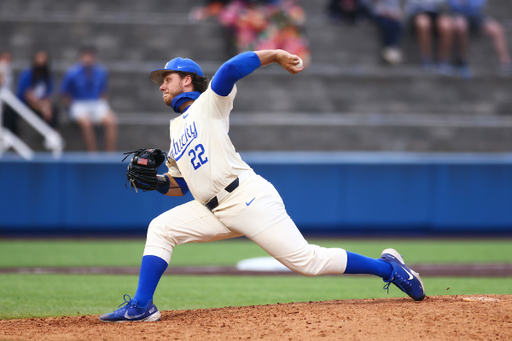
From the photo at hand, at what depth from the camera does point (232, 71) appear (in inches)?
144

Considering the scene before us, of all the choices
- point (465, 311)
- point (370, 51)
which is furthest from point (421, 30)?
point (465, 311)

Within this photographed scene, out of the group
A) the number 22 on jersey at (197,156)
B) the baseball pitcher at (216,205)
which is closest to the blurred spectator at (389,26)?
the baseball pitcher at (216,205)

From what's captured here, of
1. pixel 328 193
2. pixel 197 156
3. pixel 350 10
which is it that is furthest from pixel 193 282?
pixel 350 10

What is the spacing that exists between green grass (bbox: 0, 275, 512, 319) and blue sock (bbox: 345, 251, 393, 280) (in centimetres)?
119

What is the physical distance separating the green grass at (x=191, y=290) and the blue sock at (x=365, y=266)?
119 cm

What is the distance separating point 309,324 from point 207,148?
49.7 inches

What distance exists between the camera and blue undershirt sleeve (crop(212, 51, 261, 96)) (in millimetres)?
3656

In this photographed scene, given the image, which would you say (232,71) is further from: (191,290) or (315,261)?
(191,290)

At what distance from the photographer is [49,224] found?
1012cm

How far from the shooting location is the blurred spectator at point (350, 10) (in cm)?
1469

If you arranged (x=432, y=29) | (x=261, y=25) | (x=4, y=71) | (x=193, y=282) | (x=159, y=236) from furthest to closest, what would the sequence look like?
1. (x=432, y=29)
2. (x=261, y=25)
3. (x=4, y=71)
4. (x=193, y=282)
5. (x=159, y=236)

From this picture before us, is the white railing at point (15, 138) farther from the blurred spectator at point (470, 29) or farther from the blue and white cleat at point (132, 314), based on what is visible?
the blurred spectator at point (470, 29)

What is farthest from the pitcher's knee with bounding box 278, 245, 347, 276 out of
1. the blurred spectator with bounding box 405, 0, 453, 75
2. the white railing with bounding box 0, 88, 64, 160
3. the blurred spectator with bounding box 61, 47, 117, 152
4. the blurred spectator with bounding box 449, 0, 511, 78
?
the blurred spectator with bounding box 449, 0, 511, 78

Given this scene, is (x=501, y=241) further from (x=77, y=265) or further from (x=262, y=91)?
(x=77, y=265)
